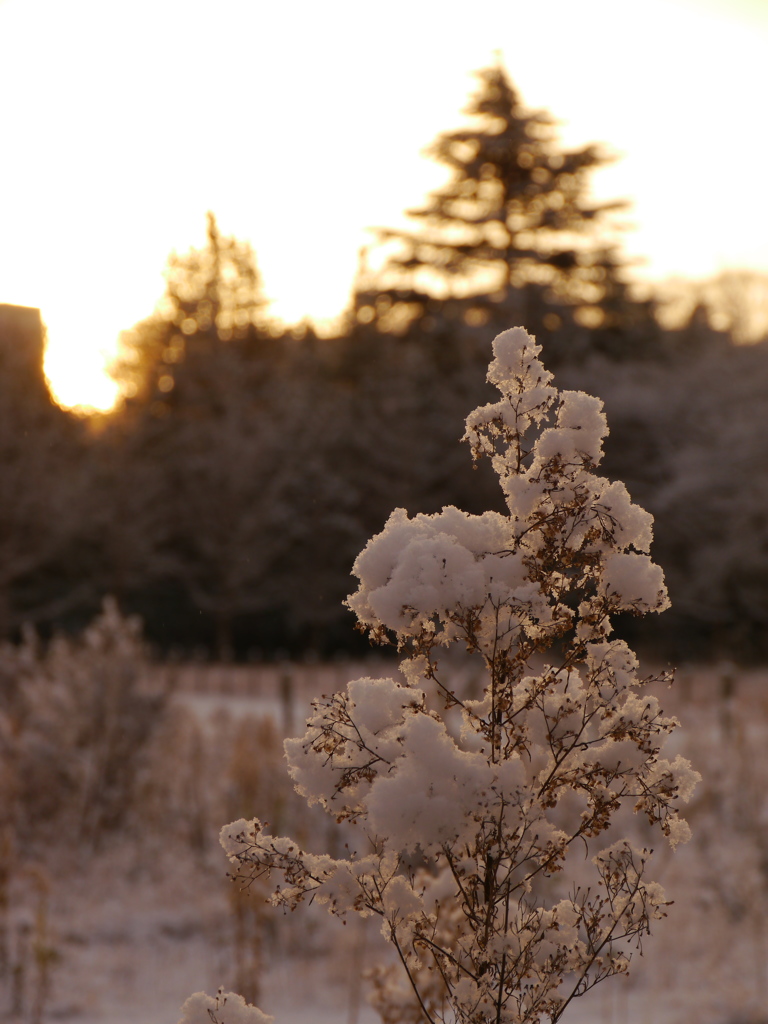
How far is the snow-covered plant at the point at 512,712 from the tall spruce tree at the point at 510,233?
22150mm

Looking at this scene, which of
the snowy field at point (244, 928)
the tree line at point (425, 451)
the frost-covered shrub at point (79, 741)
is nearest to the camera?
the snowy field at point (244, 928)

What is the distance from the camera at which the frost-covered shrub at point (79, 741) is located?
31.7 feet

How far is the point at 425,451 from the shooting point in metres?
23.5

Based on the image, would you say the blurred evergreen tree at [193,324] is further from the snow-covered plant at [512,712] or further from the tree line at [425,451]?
the snow-covered plant at [512,712]

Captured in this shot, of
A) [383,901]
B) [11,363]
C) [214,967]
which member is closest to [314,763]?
[383,901]

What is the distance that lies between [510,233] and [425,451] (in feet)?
19.4

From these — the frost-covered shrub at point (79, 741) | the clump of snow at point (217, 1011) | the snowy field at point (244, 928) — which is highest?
the clump of snow at point (217, 1011)

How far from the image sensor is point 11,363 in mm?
19125

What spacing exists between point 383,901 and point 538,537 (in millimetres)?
823

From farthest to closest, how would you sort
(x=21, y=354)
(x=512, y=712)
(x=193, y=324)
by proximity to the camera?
(x=193, y=324) < (x=21, y=354) < (x=512, y=712)

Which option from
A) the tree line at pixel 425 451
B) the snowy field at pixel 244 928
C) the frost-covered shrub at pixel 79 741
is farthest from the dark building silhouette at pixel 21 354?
the snowy field at pixel 244 928

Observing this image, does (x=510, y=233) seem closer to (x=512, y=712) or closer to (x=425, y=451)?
(x=425, y=451)

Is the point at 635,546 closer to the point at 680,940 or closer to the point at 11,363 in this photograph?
the point at 680,940

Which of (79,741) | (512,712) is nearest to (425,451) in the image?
(79,741)
